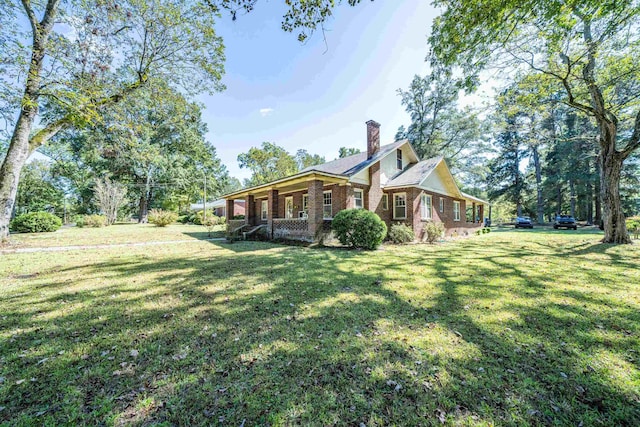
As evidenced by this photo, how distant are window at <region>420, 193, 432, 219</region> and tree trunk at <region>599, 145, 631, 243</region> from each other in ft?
25.3

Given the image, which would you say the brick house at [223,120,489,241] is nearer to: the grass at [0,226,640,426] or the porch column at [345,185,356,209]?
the porch column at [345,185,356,209]

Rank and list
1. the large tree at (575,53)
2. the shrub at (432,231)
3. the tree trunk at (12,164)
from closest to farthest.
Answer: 1. the large tree at (575,53)
2. the tree trunk at (12,164)
3. the shrub at (432,231)

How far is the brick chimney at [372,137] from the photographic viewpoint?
1547 centimetres

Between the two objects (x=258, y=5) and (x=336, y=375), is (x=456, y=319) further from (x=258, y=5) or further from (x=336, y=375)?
(x=258, y=5)

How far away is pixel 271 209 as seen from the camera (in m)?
15.3

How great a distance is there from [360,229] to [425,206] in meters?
7.52

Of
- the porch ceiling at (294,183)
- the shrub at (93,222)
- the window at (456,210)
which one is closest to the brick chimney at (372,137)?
the porch ceiling at (294,183)

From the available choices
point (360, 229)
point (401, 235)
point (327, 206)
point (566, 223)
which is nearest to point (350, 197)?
point (327, 206)

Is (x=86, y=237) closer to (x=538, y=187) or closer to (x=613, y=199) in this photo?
(x=613, y=199)

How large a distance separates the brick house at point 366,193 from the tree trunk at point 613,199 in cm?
725

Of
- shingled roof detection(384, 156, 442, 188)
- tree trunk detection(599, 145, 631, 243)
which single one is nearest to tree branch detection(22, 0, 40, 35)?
shingled roof detection(384, 156, 442, 188)

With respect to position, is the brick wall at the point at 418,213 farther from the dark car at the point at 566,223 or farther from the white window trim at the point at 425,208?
the dark car at the point at 566,223

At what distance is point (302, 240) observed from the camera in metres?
12.8

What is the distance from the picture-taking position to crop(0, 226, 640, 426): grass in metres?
2.16
